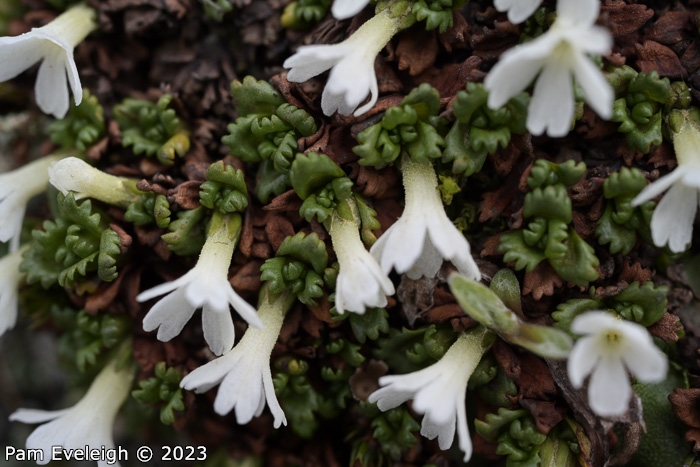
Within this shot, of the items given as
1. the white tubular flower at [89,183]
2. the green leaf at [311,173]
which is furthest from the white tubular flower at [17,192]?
the green leaf at [311,173]

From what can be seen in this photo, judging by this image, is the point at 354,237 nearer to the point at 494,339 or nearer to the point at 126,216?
the point at 494,339

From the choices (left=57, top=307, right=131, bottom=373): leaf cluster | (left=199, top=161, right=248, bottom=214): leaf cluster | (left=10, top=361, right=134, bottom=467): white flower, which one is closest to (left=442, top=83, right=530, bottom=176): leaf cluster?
(left=199, top=161, right=248, bottom=214): leaf cluster

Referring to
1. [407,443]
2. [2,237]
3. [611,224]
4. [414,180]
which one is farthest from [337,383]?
[2,237]

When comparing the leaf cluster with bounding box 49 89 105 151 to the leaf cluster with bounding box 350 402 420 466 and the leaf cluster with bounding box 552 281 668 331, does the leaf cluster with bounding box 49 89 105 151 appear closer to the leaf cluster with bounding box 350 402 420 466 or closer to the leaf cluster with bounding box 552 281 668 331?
the leaf cluster with bounding box 350 402 420 466

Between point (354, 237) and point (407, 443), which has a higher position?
point (354, 237)

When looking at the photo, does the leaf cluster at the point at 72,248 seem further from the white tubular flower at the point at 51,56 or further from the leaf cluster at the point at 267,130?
the leaf cluster at the point at 267,130

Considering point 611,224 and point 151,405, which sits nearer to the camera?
point 611,224

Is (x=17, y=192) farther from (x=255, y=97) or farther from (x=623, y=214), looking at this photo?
(x=623, y=214)
